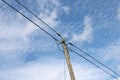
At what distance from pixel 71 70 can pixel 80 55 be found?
335 centimetres

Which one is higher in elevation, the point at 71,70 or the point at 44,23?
the point at 44,23

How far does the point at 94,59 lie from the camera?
2258cm

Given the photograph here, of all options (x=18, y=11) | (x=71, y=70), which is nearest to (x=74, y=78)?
(x=71, y=70)

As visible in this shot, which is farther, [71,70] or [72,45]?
[72,45]

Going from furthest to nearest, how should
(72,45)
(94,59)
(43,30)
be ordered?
(94,59) → (72,45) → (43,30)

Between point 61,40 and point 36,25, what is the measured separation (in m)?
3.55

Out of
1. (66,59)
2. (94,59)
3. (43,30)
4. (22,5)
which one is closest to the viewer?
(22,5)

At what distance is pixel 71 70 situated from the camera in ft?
53.6

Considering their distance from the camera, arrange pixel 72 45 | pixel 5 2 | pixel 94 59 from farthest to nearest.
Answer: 1. pixel 94 59
2. pixel 72 45
3. pixel 5 2

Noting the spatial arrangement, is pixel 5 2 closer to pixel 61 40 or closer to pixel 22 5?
pixel 22 5

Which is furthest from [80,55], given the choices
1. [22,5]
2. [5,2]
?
[5,2]

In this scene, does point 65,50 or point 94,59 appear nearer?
point 65,50

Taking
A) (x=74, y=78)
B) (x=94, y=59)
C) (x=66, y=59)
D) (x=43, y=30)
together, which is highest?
(x=94, y=59)

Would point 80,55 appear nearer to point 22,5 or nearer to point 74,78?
point 74,78
